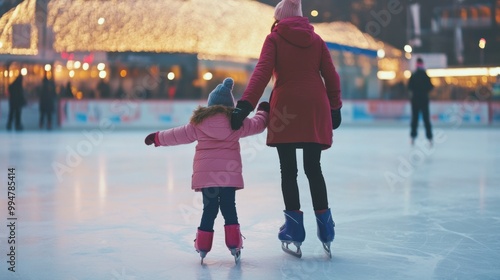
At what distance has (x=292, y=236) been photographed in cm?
385

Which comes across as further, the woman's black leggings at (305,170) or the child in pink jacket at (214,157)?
the woman's black leggings at (305,170)

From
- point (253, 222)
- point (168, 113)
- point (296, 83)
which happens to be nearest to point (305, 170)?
point (296, 83)

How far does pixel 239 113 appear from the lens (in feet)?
11.8

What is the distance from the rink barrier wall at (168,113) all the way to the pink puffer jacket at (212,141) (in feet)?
54.0

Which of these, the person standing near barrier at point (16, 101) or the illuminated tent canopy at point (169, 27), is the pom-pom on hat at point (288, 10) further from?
the illuminated tent canopy at point (169, 27)

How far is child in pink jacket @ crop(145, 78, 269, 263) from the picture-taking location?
364 cm

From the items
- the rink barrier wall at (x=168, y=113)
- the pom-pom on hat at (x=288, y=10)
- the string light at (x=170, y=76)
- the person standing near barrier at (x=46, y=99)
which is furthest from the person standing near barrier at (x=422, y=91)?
the string light at (x=170, y=76)

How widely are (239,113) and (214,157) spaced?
248 mm

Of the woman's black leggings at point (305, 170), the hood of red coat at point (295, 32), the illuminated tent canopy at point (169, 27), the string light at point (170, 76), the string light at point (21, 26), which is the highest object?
the illuminated tent canopy at point (169, 27)

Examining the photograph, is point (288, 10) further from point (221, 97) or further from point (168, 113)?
point (168, 113)

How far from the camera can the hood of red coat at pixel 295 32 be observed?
12.5ft

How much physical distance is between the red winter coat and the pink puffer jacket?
7.4 inches

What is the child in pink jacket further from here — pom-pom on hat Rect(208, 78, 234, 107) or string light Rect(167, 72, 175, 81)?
string light Rect(167, 72, 175, 81)

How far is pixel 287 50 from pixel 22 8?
16.3 m
